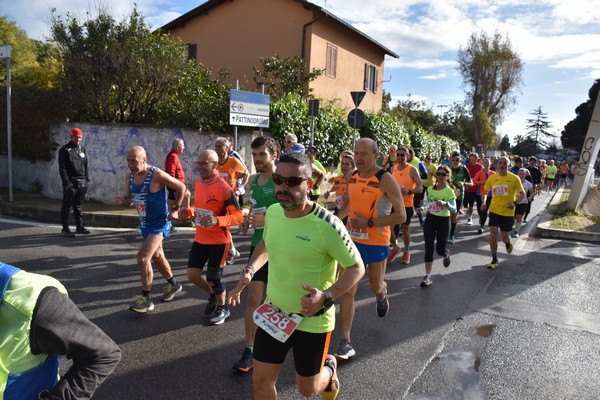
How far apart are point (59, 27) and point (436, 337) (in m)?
12.7

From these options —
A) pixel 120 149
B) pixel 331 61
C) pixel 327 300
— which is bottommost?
pixel 327 300

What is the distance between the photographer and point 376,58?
27875mm

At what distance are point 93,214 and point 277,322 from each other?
353 inches

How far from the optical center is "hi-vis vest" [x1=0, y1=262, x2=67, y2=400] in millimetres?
1530

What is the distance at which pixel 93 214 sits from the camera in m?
10.3

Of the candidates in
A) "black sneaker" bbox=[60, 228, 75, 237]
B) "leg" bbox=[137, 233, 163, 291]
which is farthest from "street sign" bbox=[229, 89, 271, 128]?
"leg" bbox=[137, 233, 163, 291]

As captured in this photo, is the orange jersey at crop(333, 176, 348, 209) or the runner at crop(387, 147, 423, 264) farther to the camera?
the orange jersey at crop(333, 176, 348, 209)

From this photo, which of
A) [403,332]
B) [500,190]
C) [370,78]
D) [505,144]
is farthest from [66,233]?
[505,144]

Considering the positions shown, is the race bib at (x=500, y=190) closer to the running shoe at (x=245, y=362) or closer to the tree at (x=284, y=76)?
the running shoe at (x=245, y=362)

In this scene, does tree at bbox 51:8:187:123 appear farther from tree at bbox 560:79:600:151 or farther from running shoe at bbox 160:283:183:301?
tree at bbox 560:79:600:151

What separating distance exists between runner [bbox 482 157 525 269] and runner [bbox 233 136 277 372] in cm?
516

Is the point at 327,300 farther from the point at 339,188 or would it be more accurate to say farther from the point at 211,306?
the point at 339,188

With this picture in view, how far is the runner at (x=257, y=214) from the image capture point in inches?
152

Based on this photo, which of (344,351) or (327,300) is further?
(344,351)
